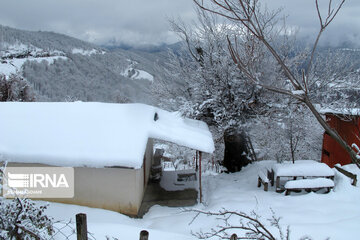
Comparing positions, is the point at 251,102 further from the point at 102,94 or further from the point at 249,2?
the point at 102,94

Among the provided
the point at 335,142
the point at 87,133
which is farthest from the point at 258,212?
the point at 335,142

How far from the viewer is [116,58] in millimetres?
84250

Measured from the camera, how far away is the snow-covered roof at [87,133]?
7.36 m

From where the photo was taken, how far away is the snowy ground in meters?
5.29

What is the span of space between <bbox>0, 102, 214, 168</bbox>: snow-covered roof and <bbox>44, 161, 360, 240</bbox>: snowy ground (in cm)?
158

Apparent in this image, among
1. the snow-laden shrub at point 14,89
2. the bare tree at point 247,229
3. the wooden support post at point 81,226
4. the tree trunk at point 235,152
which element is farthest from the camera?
the snow-laden shrub at point 14,89

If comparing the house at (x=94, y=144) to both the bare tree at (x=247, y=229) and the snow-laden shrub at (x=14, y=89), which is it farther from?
the snow-laden shrub at (x=14, y=89)

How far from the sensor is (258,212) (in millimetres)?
6891

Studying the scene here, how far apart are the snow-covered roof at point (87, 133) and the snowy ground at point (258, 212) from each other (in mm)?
1578

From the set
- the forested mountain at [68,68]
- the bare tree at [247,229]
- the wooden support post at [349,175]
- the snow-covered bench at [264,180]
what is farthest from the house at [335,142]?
the forested mountain at [68,68]

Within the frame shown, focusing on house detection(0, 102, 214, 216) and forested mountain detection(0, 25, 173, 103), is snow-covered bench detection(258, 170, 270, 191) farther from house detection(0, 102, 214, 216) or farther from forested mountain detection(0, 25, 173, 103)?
forested mountain detection(0, 25, 173, 103)

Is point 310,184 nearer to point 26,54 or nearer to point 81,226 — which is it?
point 81,226

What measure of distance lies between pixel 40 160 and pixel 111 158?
6.70 ft

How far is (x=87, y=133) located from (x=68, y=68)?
5938 centimetres
